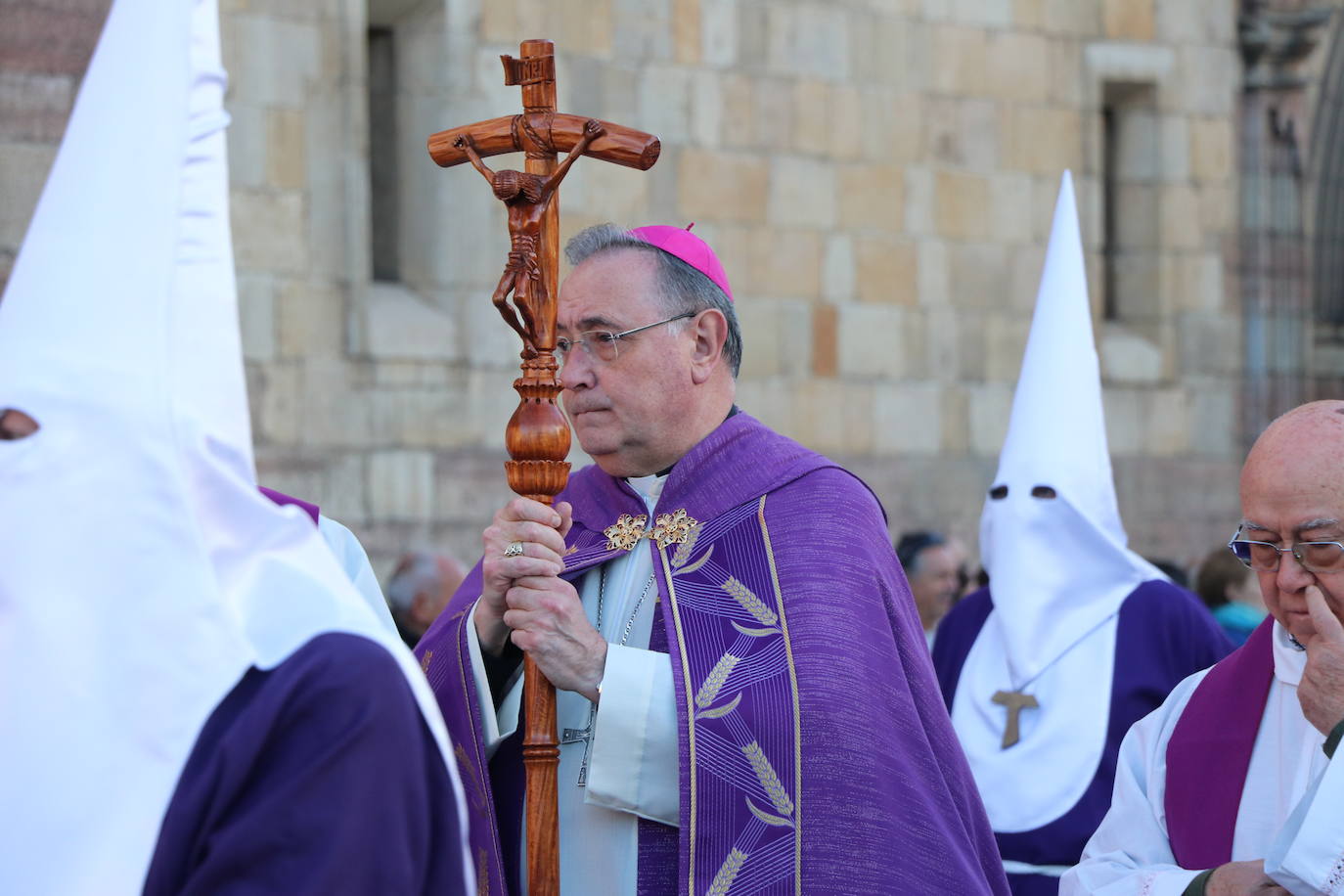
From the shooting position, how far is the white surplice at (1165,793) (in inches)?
122

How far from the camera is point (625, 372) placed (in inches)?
136

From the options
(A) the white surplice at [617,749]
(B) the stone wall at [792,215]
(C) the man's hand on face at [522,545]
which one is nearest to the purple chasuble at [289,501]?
(C) the man's hand on face at [522,545]

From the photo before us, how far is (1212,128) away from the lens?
39.3 ft

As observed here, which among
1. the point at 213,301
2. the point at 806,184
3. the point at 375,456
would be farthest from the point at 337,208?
the point at 213,301

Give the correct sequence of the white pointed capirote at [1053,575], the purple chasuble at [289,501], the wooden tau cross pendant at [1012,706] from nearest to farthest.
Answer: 1. the purple chasuble at [289,501]
2. the white pointed capirote at [1053,575]
3. the wooden tau cross pendant at [1012,706]

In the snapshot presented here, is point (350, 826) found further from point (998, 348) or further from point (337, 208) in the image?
point (998, 348)

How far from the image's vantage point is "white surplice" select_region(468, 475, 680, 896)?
322 centimetres

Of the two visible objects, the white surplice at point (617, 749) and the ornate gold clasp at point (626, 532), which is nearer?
the white surplice at point (617, 749)

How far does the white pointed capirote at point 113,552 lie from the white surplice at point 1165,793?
5.09 feet

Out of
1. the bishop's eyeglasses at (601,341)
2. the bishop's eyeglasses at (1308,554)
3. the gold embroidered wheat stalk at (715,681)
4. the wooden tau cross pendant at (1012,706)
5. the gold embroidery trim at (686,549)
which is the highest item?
the bishop's eyeglasses at (601,341)

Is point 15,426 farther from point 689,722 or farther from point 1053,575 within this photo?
point 1053,575

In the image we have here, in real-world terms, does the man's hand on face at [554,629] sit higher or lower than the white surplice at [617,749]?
higher

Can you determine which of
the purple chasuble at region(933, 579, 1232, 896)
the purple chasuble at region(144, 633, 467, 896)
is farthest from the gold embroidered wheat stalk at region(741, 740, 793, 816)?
the purple chasuble at region(933, 579, 1232, 896)

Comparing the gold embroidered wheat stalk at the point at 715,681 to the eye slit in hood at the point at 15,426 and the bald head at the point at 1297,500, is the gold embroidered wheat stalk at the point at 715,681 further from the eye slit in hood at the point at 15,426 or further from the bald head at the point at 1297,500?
the eye slit in hood at the point at 15,426
